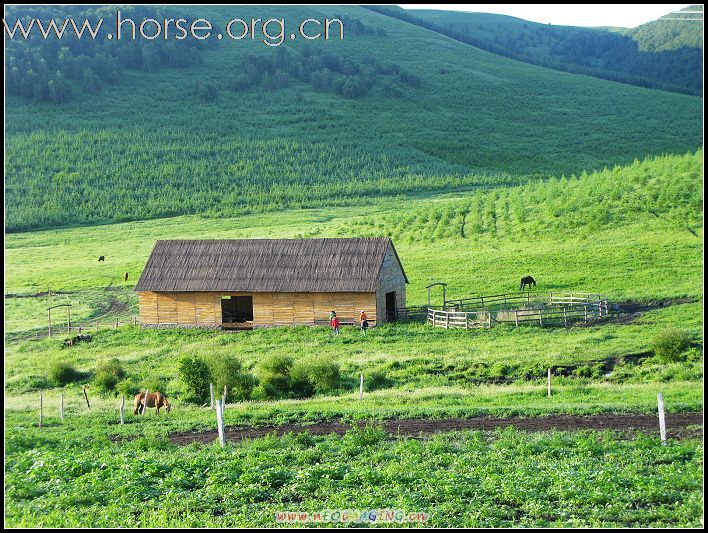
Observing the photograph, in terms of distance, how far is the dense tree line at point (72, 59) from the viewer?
345 ft

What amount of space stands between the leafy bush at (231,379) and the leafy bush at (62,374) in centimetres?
677

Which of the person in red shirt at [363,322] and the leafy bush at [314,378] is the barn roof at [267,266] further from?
the leafy bush at [314,378]

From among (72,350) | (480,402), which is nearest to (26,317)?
(72,350)

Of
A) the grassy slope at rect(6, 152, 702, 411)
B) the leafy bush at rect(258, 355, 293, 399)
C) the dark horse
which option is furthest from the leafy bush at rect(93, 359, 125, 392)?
the dark horse

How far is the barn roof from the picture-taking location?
39.3 m

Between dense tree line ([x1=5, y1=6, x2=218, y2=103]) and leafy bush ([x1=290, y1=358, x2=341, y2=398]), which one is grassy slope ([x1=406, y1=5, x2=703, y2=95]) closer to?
dense tree line ([x1=5, y1=6, x2=218, y2=103])

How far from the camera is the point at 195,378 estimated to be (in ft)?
98.1

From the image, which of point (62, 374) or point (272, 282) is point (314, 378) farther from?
point (272, 282)

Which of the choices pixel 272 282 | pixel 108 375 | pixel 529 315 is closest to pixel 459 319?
pixel 529 315

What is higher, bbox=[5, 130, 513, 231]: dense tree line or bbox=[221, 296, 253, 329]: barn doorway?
bbox=[5, 130, 513, 231]: dense tree line

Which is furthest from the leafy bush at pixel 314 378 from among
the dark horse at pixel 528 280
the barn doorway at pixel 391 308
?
the dark horse at pixel 528 280

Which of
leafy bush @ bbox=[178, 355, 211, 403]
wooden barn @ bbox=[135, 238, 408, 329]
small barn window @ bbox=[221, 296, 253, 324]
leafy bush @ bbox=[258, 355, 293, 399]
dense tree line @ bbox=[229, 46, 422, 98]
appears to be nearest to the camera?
leafy bush @ bbox=[258, 355, 293, 399]

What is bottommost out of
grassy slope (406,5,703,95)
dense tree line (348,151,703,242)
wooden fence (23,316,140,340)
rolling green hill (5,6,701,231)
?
wooden fence (23,316,140,340)

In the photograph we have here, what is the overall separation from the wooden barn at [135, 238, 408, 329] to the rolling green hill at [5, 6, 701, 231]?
38669 millimetres
